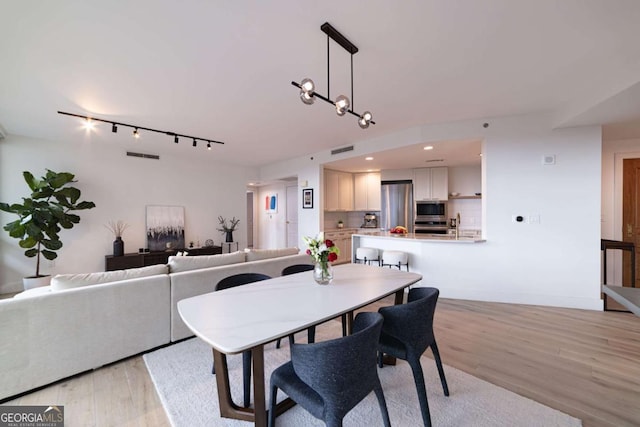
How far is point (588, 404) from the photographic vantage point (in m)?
1.82

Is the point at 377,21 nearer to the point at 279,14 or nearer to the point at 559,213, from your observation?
the point at 279,14

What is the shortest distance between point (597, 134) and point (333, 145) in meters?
3.91

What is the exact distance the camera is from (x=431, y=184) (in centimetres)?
609

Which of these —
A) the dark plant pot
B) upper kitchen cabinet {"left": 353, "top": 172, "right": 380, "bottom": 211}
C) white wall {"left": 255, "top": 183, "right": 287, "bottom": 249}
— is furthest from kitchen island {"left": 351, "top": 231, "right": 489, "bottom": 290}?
the dark plant pot

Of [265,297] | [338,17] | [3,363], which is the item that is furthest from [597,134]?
[3,363]

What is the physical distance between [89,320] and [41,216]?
322cm

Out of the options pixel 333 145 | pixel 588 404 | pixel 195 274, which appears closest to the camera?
pixel 588 404

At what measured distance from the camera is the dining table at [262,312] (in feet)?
4.18

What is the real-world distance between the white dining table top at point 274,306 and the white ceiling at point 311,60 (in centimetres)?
194

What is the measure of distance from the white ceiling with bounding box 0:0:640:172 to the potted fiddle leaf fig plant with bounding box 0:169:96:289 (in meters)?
0.97

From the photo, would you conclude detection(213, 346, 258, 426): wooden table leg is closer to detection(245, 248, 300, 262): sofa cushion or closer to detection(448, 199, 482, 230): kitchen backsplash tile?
detection(245, 248, 300, 262): sofa cushion

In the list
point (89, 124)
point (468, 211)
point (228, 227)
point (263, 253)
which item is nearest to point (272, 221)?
point (228, 227)

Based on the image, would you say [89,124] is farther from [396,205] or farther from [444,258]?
[396,205]

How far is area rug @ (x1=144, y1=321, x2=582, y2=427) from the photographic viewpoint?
1.68 metres
